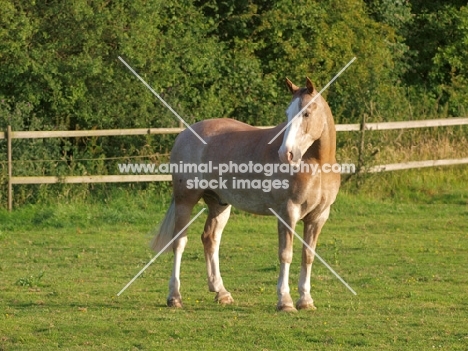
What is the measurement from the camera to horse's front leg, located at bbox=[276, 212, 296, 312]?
873cm

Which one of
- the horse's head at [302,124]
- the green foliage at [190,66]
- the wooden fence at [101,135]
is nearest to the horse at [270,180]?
the horse's head at [302,124]

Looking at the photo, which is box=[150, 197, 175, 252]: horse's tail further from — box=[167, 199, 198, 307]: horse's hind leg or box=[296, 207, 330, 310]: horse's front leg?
box=[296, 207, 330, 310]: horse's front leg

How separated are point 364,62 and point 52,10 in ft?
24.1

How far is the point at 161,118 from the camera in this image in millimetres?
17344

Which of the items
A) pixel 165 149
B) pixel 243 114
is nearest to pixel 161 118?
pixel 165 149

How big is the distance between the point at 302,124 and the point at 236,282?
282 cm

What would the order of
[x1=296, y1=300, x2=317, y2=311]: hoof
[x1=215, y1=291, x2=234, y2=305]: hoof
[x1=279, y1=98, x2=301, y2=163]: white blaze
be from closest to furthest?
[x1=279, y1=98, x2=301, y2=163]: white blaze, [x1=296, y1=300, x2=317, y2=311]: hoof, [x1=215, y1=291, x2=234, y2=305]: hoof

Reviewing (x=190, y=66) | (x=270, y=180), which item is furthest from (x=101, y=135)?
(x=270, y=180)

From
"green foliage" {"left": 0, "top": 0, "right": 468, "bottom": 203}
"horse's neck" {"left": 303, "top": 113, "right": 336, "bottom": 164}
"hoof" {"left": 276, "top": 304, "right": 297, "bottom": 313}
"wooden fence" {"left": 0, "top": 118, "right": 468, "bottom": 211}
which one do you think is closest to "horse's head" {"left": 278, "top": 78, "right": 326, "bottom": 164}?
"horse's neck" {"left": 303, "top": 113, "right": 336, "bottom": 164}

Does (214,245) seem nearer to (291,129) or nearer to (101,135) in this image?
(291,129)

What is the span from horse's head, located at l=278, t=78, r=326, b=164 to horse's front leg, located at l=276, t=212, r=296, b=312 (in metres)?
0.79

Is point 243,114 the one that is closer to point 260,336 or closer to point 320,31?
point 320,31

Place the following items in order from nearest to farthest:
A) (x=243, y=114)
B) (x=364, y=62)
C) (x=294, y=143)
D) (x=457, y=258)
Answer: (x=294, y=143) → (x=457, y=258) → (x=243, y=114) → (x=364, y=62)

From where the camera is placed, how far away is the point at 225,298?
367 inches
